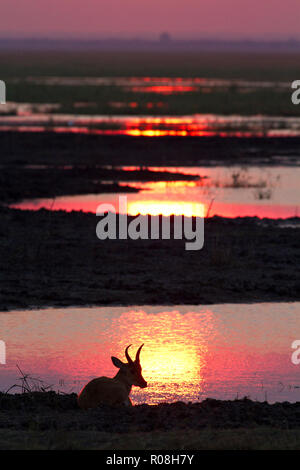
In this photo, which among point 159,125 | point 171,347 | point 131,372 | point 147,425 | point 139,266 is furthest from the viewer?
point 159,125

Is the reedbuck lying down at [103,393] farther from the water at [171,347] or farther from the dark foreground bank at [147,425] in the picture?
the water at [171,347]

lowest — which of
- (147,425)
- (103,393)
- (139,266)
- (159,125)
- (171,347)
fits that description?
(147,425)

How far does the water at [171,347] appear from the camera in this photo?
9.44 meters

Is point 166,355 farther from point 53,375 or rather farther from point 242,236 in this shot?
point 242,236

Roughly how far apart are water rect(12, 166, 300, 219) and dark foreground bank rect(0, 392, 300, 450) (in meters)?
9.13

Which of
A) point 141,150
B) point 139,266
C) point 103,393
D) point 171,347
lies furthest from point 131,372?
point 141,150

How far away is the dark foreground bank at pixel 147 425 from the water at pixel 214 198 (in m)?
9.13

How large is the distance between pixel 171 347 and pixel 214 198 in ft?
34.4

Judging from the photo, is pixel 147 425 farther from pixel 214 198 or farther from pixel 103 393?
pixel 214 198

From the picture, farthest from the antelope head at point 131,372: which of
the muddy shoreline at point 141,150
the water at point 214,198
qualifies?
the muddy shoreline at point 141,150

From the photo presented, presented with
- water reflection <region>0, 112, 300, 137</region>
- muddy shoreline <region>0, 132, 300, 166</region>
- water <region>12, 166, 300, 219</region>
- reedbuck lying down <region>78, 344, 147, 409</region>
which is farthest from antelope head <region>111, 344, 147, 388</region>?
water reflection <region>0, 112, 300, 137</region>

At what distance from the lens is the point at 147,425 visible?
7617mm

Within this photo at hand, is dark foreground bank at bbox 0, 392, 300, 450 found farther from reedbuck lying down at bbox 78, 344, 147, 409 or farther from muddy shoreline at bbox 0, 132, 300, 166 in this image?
muddy shoreline at bbox 0, 132, 300, 166
